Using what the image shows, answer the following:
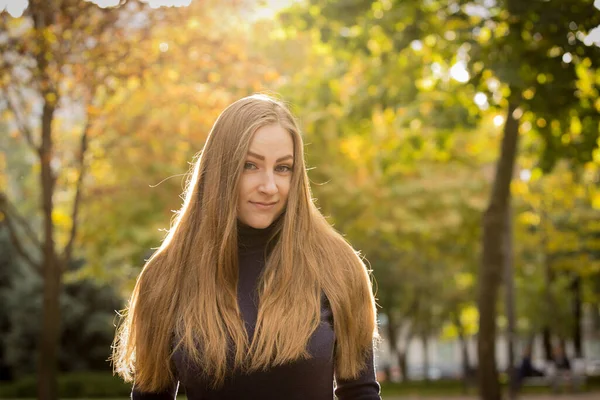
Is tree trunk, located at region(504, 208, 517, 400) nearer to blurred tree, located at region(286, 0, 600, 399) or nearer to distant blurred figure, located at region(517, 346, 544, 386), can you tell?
blurred tree, located at region(286, 0, 600, 399)

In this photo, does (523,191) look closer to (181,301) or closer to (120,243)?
(120,243)

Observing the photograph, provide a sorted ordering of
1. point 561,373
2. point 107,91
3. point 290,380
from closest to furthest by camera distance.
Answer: point 290,380, point 107,91, point 561,373

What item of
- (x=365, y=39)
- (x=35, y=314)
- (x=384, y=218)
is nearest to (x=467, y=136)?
(x=384, y=218)

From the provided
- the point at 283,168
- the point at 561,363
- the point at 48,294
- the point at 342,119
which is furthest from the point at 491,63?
the point at 561,363

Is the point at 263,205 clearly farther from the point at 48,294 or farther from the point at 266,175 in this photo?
the point at 48,294

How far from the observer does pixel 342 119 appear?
1195 centimetres

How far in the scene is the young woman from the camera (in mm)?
2637

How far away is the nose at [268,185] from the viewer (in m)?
2.74

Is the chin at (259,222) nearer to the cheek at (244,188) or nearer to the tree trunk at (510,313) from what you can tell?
the cheek at (244,188)

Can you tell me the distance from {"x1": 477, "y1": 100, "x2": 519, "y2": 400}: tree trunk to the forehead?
8824 millimetres

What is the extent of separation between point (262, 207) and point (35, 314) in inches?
1086

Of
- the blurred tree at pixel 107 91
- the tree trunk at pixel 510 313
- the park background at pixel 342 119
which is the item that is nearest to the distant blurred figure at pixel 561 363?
the park background at pixel 342 119

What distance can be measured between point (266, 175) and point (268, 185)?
0.04m

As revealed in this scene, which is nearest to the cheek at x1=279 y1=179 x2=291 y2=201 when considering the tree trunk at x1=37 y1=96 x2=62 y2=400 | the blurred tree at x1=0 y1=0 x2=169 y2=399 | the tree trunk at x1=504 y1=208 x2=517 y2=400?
the blurred tree at x1=0 y1=0 x2=169 y2=399
